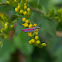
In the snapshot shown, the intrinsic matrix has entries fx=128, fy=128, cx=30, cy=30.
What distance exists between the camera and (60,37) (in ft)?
8.82

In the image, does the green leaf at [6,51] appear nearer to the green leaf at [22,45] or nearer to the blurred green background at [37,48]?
the blurred green background at [37,48]

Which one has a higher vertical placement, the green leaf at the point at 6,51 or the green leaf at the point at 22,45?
the green leaf at the point at 22,45

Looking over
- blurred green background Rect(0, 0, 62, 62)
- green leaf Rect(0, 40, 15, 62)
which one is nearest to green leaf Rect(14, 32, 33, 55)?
blurred green background Rect(0, 0, 62, 62)

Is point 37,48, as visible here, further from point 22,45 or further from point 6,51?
point 6,51

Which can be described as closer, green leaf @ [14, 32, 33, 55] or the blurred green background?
the blurred green background

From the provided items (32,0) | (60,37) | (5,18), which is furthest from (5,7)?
(60,37)

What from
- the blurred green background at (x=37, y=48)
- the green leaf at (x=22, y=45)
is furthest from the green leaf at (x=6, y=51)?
the green leaf at (x=22, y=45)

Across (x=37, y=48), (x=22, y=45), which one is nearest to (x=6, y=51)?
(x=22, y=45)

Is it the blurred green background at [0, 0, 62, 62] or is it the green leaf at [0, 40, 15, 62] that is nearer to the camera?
the blurred green background at [0, 0, 62, 62]

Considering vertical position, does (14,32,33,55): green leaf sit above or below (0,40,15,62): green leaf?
above

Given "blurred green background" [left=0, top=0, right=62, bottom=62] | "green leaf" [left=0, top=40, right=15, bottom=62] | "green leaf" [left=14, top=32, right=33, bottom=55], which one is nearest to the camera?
"blurred green background" [left=0, top=0, right=62, bottom=62]

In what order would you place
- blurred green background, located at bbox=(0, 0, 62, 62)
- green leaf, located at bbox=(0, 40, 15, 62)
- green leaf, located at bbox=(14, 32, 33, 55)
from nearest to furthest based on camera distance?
1. blurred green background, located at bbox=(0, 0, 62, 62)
2. green leaf, located at bbox=(14, 32, 33, 55)
3. green leaf, located at bbox=(0, 40, 15, 62)

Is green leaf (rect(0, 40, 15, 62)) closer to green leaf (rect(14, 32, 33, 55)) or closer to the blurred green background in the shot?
the blurred green background

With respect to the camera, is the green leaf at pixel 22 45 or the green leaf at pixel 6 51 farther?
the green leaf at pixel 6 51
